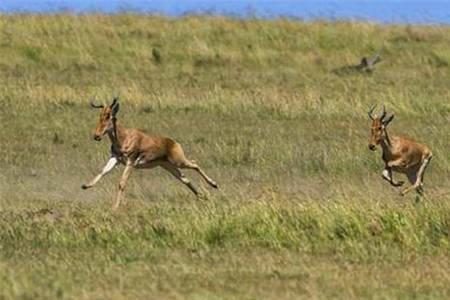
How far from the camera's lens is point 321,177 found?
1766 centimetres

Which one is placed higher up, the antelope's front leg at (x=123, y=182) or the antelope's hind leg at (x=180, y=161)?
the antelope's hind leg at (x=180, y=161)

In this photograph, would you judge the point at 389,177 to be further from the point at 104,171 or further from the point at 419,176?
the point at 104,171

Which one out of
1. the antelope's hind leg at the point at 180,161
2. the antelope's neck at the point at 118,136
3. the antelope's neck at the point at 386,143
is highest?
the antelope's neck at the point at 386,143

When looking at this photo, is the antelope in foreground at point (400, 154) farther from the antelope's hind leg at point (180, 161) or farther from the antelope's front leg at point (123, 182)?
the antelope's front leg at point (123, 182)

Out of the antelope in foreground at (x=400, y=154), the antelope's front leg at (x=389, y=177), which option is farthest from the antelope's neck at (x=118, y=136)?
the antelope's front leg at (x=389, y=177)

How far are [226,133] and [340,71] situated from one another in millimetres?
9366

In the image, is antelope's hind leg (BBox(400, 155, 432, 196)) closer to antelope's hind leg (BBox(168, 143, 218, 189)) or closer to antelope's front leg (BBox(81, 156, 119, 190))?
antelope's hind leg (BBox(168, 143, 218, 189))

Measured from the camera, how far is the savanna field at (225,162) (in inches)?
407

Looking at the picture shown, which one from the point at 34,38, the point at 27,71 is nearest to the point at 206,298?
the point at 27,71

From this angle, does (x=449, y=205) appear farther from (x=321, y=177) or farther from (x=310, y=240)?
(x=321, y=177)

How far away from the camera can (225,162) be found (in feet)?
61.3

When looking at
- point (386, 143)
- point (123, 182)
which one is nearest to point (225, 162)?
point (386, 143)

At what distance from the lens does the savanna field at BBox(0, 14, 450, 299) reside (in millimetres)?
10328

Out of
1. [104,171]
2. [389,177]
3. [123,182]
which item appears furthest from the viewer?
[389,177]
